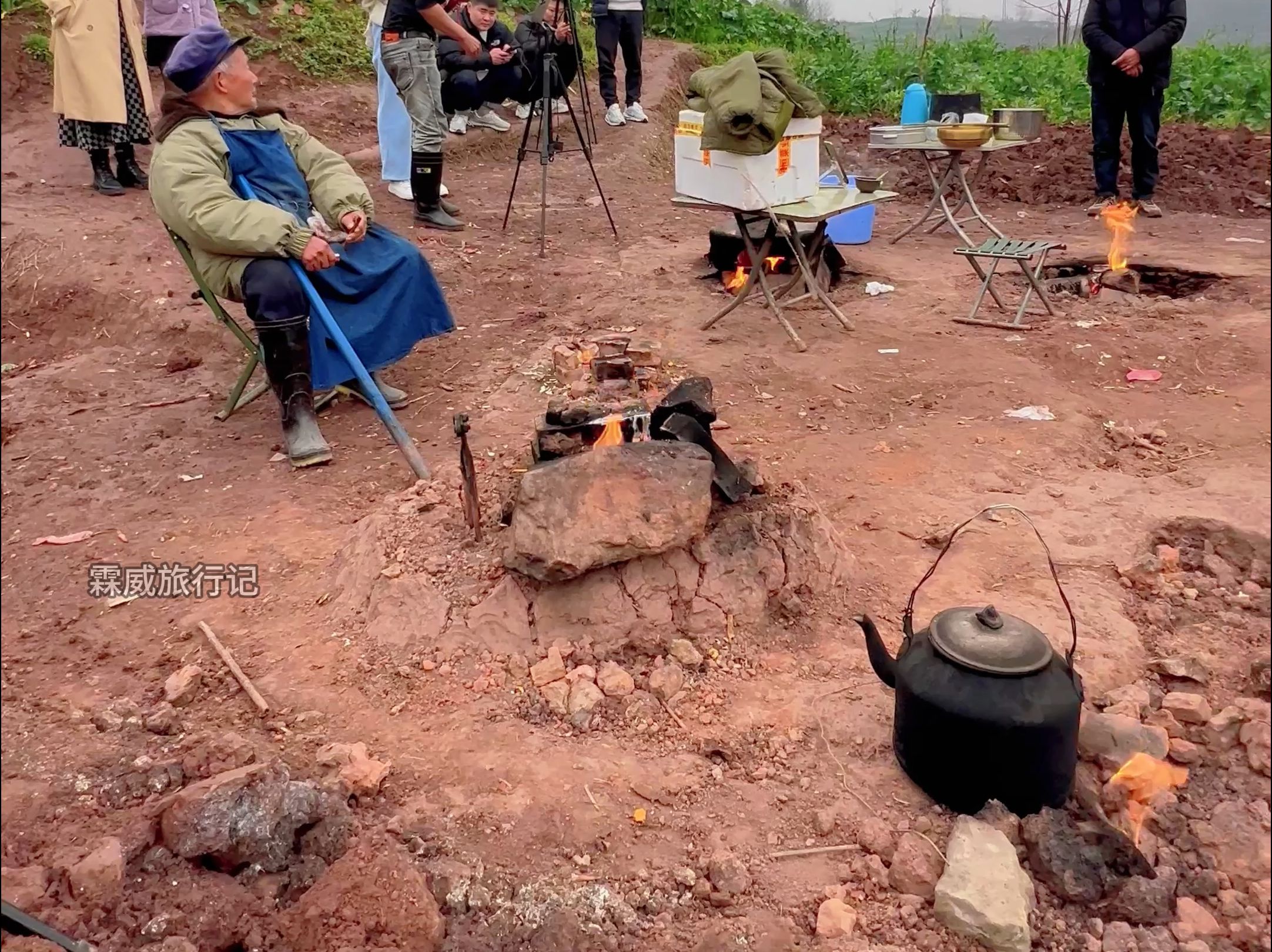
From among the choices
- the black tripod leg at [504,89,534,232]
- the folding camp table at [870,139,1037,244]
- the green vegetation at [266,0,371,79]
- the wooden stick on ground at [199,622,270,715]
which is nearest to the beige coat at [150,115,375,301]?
the wooden stick on ground at [199,622,270,715]

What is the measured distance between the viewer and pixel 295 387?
4.52 meters

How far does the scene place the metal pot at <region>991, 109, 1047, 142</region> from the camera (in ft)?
26.2

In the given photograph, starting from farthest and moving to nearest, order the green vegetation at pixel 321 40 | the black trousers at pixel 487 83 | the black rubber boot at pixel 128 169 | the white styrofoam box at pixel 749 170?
the green vegetation at pixel 321 40, the black trousers at pixel 487 83, the black rubber boot at pixel 128 169, the white styrofoam box at pixel 749 170

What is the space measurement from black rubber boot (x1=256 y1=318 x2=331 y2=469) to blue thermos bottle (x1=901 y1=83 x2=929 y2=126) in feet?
20.5

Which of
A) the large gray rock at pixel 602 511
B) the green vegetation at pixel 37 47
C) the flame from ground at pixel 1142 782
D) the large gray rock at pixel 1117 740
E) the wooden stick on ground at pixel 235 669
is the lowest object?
the flame from ground at pixel 1142 782

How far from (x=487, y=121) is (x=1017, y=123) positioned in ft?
17.1

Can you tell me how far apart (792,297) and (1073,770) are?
4.47 metres

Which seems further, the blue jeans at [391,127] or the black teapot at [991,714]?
the blue jeans at [391,127]

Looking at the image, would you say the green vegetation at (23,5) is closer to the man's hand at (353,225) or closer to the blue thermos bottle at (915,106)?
the man's hand at (353,225)

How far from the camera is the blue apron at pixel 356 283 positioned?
4.55m

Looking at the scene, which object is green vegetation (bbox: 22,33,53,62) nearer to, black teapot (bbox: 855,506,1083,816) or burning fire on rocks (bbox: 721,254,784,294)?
burning fire on rocks (bbox: 721,254,784,294)

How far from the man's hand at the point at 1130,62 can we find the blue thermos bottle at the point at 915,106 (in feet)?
5.02

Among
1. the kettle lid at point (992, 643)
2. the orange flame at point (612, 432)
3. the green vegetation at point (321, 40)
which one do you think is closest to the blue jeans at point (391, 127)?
the green vegetation at point (321, 40)

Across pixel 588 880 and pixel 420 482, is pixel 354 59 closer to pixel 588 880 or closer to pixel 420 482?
pixel 420 482
